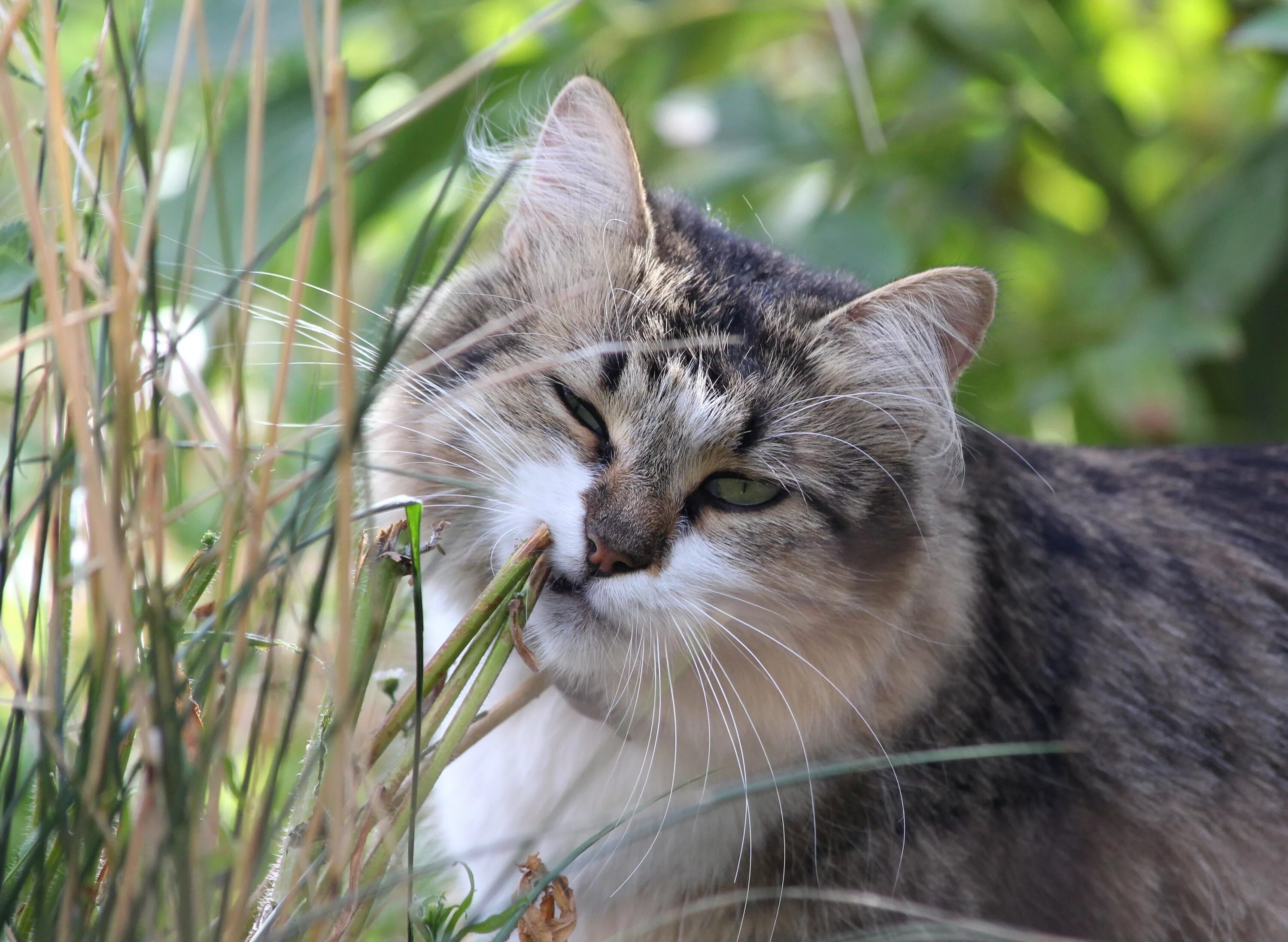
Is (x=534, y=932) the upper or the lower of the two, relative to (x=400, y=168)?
lower

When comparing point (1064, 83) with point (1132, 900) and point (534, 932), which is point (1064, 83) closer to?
point (1132, 900)

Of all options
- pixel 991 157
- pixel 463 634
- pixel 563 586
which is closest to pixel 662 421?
pixel 563 586

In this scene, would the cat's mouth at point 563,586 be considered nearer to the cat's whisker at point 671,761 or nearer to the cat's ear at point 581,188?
the cat's whisker at point 671,761

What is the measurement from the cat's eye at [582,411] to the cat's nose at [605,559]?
16 centimetres

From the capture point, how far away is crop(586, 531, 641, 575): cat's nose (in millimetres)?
1223

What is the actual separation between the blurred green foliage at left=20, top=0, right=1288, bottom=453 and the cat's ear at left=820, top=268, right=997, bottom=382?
0.86m

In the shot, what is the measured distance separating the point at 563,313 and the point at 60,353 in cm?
66

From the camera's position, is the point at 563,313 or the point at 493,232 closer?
the point at 563,313

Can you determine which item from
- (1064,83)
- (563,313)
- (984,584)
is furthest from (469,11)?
(984,584)

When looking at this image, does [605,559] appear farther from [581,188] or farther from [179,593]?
[581,188]

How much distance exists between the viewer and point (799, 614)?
4.41ft

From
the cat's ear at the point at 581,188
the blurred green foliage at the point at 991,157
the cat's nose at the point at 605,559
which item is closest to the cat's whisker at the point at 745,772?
the cat's nose at the point at 605,559

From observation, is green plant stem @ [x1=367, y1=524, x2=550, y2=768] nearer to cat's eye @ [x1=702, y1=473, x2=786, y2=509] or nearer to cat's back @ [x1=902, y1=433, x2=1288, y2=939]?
cat's eye @ [x1=702, y1=473, x2=786, y2=509]

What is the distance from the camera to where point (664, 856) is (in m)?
1.44
